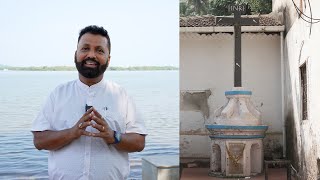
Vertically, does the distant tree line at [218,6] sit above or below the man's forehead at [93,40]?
above

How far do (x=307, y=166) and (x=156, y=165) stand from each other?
3.12 ft

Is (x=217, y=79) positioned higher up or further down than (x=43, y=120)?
higher up

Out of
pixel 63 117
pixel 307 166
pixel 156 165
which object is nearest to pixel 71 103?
pixel 63 117

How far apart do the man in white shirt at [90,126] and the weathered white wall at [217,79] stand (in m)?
1.87

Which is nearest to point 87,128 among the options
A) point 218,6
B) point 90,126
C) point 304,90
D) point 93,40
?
point 90,126

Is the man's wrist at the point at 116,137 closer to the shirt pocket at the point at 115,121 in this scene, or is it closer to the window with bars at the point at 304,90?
the shirt pocket at the point at 115,121

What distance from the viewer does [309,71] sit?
2938 mm

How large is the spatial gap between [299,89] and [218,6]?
0.94 meters

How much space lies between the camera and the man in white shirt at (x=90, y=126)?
171cm

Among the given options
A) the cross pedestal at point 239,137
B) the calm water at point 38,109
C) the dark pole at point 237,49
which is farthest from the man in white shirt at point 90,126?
the dark pole at point 237,49

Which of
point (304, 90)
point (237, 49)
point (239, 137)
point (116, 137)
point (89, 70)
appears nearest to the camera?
point (116, 137)

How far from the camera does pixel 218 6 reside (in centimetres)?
371

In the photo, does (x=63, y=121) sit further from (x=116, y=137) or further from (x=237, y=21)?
(x=237, y=21)

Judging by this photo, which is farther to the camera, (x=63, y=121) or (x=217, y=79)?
(x=217, y=79)
